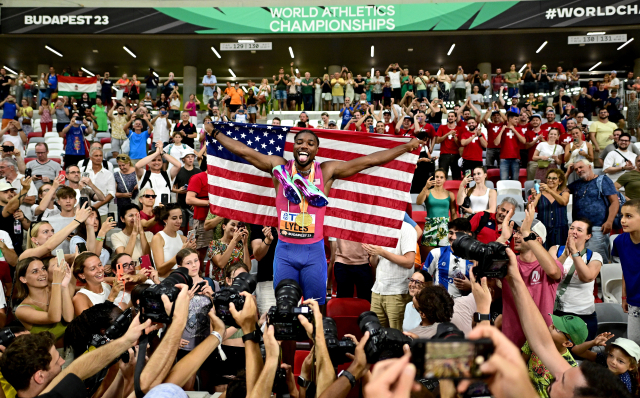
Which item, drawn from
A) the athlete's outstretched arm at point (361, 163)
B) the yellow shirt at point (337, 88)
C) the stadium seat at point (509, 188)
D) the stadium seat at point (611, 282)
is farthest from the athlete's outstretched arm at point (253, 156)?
the yellow shirt at point (337, 88)

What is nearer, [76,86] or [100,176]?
[100,176]

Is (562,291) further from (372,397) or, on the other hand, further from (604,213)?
(372,397)

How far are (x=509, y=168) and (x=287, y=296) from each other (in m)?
A: 8.66

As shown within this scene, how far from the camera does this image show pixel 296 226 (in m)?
4.54

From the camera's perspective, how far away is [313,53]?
23219mm

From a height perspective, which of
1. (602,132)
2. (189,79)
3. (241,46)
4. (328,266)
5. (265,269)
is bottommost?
(328,266)

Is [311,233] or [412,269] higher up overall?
[311,233]

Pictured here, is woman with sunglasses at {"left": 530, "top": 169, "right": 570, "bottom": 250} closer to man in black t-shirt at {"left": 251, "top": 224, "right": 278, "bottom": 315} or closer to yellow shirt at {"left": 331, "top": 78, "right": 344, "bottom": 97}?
man in black t-shirt at {"left": 251, "top": 224, "right": 278, "bottom": 315}

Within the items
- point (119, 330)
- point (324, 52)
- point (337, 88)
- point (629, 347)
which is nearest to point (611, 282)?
point (629, 347)

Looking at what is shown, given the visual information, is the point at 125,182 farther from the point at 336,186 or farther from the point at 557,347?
the point at 557,347

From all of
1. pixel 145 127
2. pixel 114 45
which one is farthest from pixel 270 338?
pixel 114 45

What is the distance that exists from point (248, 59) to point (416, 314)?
2160cm

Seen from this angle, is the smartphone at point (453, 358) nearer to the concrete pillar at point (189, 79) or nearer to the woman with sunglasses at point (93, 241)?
the woman with sunglasses at point (93, 241)

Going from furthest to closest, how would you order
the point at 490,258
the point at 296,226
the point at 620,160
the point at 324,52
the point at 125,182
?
the point at 324,52
the point at 620,160
the point at 125,182
the point at 296,226
the point at 490,258
